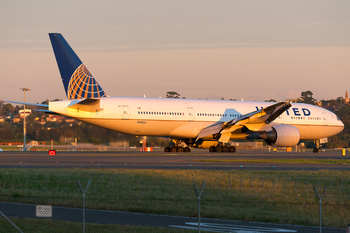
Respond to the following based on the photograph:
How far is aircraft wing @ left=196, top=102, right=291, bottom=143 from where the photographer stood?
38.1 metres

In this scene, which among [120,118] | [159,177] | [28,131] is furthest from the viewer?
[28,131]

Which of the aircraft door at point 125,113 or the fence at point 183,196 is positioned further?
the aircraft door at point 125,113

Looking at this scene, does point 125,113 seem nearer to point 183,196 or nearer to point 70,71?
point 70,71

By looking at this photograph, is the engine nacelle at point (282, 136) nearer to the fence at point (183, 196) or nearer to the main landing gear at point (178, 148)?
the main landing gear at point (178, 148)

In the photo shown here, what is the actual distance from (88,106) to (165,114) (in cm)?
669

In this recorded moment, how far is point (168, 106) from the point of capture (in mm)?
39562

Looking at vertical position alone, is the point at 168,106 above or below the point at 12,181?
above

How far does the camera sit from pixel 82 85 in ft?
128

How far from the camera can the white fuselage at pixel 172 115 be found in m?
37.3

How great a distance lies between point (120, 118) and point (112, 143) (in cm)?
765

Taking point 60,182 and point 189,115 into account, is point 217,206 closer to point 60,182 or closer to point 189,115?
point 60,182

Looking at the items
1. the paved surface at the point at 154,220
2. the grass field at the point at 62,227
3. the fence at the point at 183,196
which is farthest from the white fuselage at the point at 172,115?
the grass field at the point at 62,227

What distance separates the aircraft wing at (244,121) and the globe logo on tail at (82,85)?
10.0 meters

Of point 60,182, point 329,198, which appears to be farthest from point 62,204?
point 329,198
